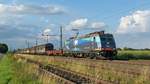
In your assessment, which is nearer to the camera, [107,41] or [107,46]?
[107,46]

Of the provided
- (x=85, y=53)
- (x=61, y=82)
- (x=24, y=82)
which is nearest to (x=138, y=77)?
(x=61, y=82)

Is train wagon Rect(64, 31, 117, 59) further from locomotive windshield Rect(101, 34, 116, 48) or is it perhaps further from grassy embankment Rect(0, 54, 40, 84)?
grassy embankment Rect(0, 54, 40, 84)

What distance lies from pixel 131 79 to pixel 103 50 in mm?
29395

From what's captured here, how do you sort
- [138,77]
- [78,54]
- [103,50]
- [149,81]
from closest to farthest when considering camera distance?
[149,81]
[138,77]
[103,50]
[78,54]

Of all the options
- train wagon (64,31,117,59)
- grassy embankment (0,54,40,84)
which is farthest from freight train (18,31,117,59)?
grassy embankment (0,54,40,84)

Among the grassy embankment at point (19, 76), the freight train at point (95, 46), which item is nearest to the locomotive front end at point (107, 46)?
the freight train at point (95, 46)

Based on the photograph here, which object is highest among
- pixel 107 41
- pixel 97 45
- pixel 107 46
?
pixel 107 41

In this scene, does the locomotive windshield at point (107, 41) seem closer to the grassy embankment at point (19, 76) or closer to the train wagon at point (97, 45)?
the train wagon at point (97, 45)

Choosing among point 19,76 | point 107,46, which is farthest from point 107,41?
point 19,76

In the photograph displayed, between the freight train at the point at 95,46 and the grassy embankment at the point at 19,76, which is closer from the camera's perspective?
the grassy embankment at the point at 19,76

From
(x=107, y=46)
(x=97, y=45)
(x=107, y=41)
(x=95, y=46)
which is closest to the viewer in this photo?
(x=107, y=46)

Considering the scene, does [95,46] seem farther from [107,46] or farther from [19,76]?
[19,76]

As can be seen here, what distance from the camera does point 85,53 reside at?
56281 millimetres

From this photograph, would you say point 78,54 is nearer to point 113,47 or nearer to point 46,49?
point 113,47
